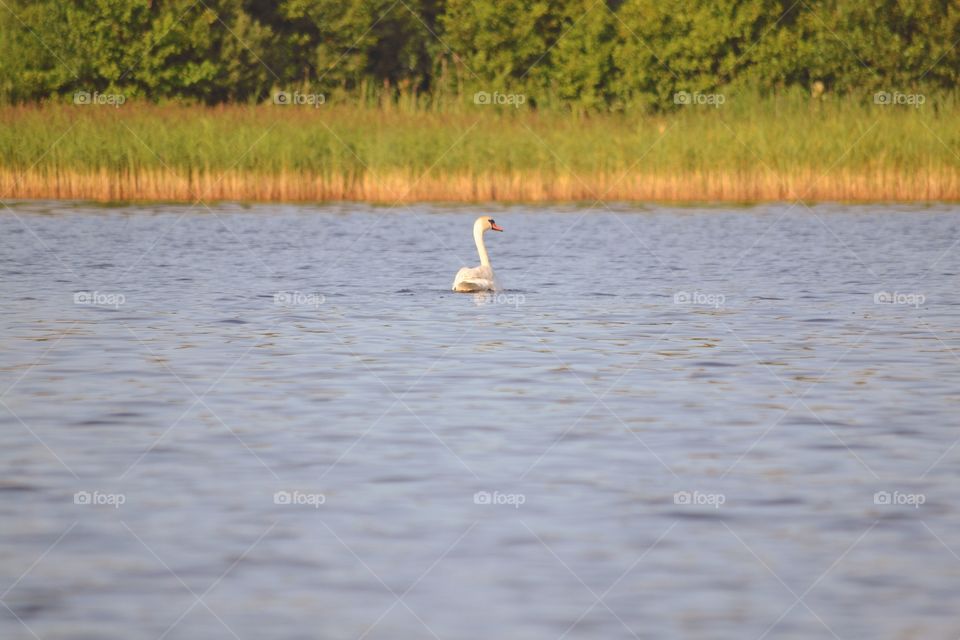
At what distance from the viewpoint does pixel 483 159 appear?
1116 inches

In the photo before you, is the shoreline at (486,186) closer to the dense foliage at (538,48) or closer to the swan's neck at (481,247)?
the swan's neck at (481,247)

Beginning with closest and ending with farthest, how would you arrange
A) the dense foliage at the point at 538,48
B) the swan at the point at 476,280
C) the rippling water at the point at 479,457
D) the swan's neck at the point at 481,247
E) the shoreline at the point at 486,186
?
1. the rippling water at the point at 479,457
2. the swan at the point at 476,280
3. the swan's neck at the point at 481,247
4. the shoreline at the point at 486,186
5. the dense foliage at the point at 538,48

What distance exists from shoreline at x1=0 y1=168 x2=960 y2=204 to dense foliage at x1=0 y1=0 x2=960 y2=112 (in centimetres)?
1113

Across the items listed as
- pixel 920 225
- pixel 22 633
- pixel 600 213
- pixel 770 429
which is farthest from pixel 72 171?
pixel 22 633

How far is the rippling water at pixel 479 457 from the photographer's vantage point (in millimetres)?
6203

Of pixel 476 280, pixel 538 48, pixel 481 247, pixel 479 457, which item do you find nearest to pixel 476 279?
pixel 476 280

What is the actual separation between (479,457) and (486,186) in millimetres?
19889

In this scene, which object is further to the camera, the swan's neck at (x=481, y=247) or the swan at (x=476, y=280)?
the swan's neck at (x=481, y=247)

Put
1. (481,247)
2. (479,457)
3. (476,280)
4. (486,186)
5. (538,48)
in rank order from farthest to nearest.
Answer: (538,48) < (486,186) < (481,247) < (476,280) < (479,457)

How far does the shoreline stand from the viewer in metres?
27.6

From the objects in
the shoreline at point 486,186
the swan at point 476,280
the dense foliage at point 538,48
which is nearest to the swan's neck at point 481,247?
the swan at point 476,280

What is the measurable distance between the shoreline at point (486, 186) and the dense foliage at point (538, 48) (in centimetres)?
1113

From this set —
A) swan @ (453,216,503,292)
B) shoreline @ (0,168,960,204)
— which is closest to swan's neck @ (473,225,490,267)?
swan @ (453,216,503,292)

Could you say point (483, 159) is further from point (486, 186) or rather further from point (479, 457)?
point (479, 457)
